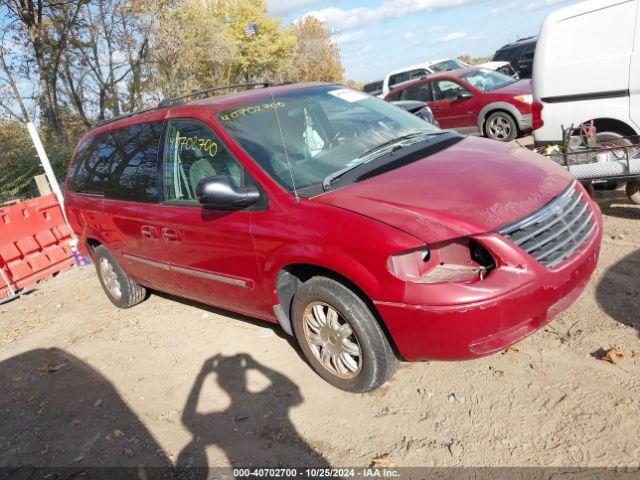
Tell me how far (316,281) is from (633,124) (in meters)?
4.08

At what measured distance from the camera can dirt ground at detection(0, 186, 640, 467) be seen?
273cm

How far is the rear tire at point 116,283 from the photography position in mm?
5387

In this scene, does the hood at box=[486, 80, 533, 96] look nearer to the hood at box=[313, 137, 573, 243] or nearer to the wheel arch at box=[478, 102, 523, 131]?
the wheel arch at box=[478, 102, 523, 131]

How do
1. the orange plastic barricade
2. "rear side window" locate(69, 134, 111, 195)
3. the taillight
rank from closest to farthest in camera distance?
"rear side window" locate(69, 134, 111, 195) → the taillight → the orange plastic barricade

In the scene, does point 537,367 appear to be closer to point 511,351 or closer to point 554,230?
point 511,351

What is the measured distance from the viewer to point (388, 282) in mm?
2732

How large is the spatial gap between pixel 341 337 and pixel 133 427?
1.59 meters

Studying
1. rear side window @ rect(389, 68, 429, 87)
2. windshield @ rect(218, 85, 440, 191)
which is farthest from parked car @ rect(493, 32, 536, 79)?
windshield @ rect(218, 85, 440, 191)

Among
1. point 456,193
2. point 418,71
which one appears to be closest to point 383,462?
point 456,193

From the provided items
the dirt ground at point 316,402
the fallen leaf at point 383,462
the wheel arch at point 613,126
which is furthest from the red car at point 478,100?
the fallen leaf at point 383,462

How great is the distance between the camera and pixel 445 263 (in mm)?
2756

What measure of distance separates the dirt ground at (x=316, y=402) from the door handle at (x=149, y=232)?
964mm

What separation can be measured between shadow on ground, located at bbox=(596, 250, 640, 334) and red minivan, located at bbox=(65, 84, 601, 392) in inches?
29.1

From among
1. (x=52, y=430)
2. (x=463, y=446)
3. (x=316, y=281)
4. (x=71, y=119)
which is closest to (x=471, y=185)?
(x=316, y=281)
